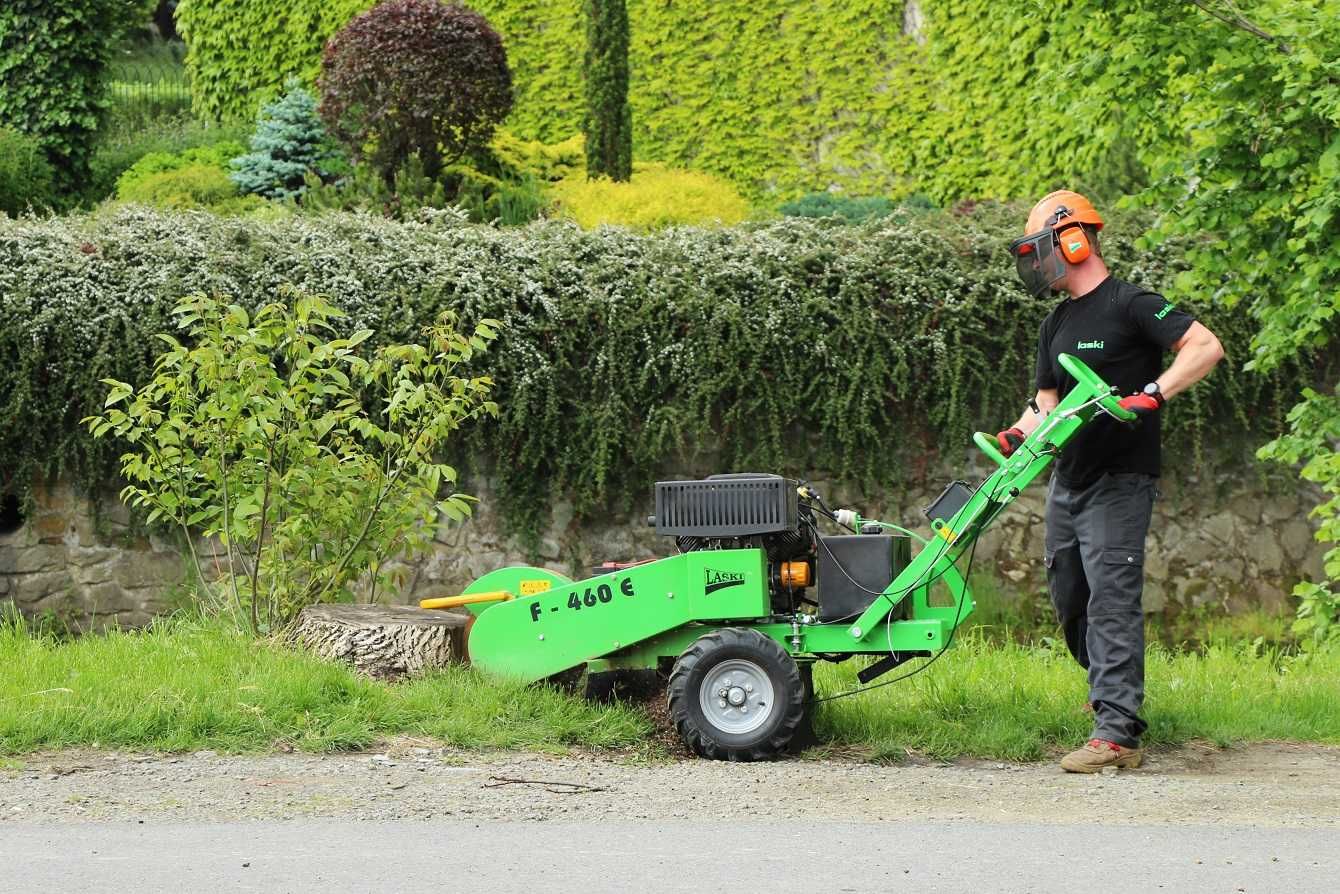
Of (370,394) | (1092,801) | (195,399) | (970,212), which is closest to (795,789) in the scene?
(1092,801)

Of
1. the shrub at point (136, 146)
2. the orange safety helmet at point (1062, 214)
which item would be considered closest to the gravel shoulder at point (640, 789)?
the orange safety helmet at point (1062, 214)

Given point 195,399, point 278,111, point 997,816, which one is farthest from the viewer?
point 278,111

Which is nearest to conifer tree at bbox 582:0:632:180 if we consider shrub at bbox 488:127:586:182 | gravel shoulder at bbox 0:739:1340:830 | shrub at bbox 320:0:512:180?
shrub at bbox 488:127:586:182

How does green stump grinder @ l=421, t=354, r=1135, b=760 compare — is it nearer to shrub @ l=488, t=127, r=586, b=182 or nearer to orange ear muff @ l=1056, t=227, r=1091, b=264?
orange ear muff @ l=1056, t=227, r=1091, b=264

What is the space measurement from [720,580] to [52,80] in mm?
13574

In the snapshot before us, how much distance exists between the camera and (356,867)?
4.33m

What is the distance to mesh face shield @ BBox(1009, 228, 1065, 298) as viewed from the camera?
6.05m

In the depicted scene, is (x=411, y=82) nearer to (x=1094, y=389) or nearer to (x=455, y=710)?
(x=455, y=710)

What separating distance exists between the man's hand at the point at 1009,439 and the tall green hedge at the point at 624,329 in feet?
10.7

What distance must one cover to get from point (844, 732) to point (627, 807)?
1.51m

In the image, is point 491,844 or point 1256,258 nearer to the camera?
point 491,844

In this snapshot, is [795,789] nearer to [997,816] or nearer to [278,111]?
[997,816]

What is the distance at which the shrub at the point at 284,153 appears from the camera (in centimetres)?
1533

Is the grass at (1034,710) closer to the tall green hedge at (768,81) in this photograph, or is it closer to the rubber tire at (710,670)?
the rubber tire at (710,670)
